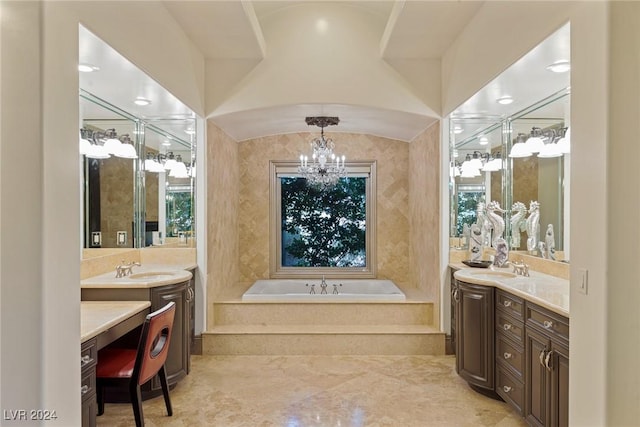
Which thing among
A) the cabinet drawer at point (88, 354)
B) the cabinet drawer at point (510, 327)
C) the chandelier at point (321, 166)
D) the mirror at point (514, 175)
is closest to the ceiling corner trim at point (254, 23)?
the chandelier at point (321, 166)

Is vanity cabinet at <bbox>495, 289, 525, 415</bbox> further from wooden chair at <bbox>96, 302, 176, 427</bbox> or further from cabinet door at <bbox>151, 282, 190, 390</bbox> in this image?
cabinet door at <bbox>151, 282, 190, 390</bbox>

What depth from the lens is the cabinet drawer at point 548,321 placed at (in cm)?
213

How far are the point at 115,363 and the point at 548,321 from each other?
8.54 feet

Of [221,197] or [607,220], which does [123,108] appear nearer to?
[221,197]

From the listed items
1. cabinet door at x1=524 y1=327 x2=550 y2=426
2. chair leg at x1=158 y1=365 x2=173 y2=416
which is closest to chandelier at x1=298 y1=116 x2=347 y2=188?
chair leg at x1=158 y1=365 x2=173 y2=416

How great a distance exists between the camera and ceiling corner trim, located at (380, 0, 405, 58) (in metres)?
3.20

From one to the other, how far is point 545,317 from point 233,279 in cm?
381

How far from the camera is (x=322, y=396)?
3168mm

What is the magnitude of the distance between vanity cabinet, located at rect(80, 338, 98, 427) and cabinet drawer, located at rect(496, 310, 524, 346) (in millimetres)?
2522

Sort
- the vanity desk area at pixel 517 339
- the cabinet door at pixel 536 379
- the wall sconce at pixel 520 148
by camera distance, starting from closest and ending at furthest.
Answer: the vanity desk area at pixel 517 339 → the cabinet door at pixel 536 379 → the wall sconce at pixel 520 148

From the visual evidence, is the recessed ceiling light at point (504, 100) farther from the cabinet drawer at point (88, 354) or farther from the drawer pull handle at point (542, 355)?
the cabinet drawer at point (88, 354)

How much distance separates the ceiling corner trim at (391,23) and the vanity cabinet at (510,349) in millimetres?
2289

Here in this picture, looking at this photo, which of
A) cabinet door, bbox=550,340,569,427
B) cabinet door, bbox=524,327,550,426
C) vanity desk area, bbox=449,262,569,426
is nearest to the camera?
cabinet door, bbox=550,340,569,427

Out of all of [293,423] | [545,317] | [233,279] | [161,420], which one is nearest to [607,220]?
[545,317]
